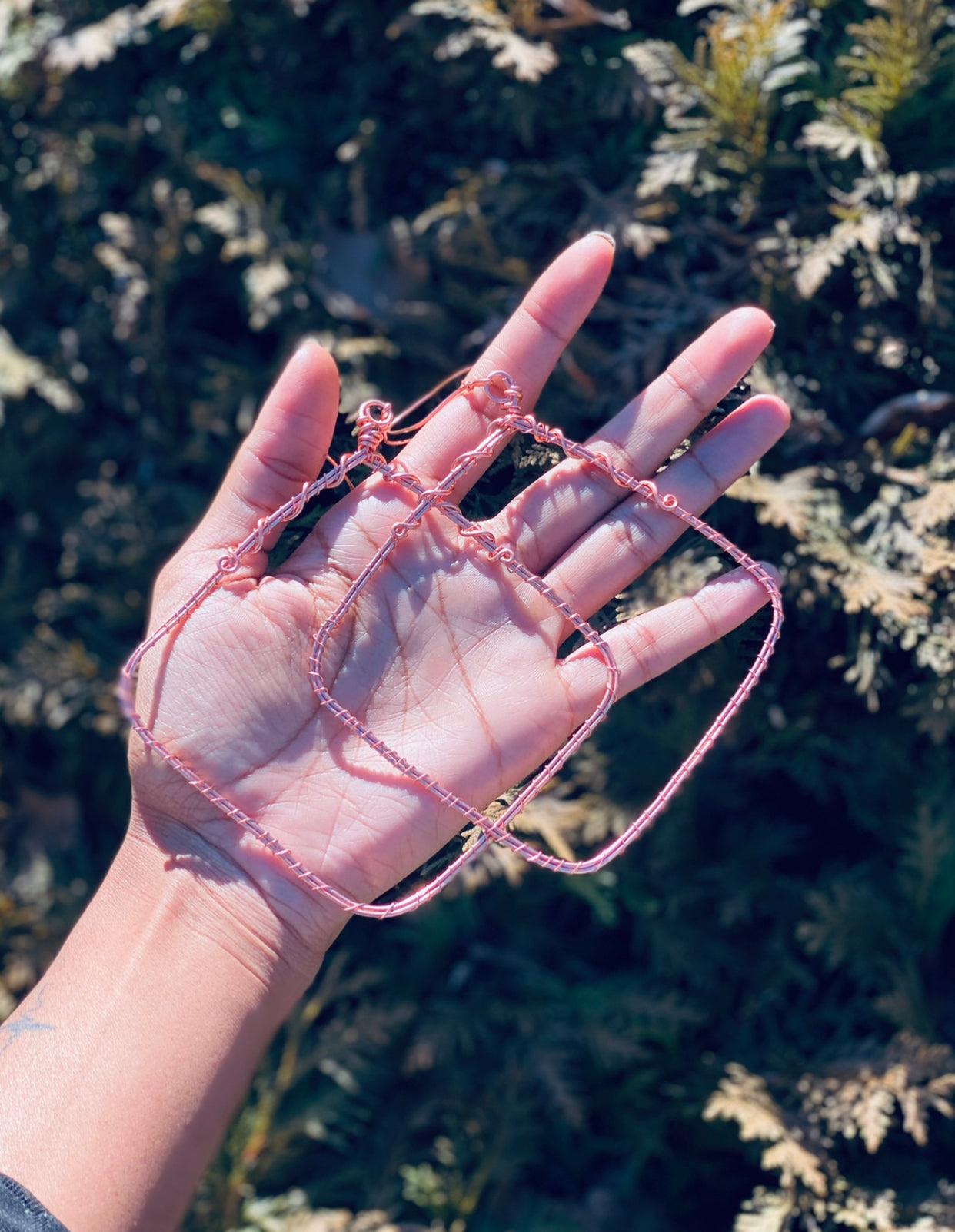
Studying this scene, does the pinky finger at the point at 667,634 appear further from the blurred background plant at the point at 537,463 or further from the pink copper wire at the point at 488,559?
the blurred background plant at the point at 537,463

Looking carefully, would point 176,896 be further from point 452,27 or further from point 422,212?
point 452,27

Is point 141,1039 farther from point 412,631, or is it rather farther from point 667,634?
point 667,634

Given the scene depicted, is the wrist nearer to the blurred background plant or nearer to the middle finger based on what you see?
the blurred background plant

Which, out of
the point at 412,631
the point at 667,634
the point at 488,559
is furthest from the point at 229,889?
the point at 667,634

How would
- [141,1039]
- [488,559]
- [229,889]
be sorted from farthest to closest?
1. [488,559]
2. [229,889]
3. [141,1039]

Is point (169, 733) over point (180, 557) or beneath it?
beneath

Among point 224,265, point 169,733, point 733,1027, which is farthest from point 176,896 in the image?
point 224,265

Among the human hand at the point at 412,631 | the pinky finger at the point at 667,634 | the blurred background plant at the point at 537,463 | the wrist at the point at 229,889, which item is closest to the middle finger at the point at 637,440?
the human hand at the point at 412,631
